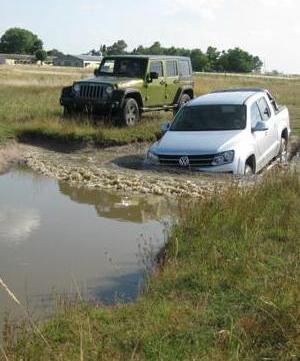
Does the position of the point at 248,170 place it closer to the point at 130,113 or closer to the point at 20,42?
the point at 130,113

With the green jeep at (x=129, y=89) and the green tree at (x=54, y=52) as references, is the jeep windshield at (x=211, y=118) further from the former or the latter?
the green tree at (x=54, y=52)

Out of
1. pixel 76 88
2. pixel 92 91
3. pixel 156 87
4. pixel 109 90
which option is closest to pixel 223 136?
pixel 109 90

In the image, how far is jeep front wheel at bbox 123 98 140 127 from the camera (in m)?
17.6

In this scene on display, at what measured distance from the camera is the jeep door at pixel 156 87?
61.6 ft

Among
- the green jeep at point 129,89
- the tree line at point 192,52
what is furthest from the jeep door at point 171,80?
the tree line at point 192,52

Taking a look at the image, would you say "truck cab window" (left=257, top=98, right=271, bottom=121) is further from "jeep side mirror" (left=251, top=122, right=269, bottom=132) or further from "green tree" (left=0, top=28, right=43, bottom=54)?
"green tree" (left=0, top=28, right=43, bottom=54)

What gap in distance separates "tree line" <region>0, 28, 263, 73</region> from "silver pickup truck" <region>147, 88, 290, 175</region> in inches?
4181

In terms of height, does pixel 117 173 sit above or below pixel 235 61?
below

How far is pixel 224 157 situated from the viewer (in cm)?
1089

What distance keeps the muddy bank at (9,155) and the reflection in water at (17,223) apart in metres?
3.74

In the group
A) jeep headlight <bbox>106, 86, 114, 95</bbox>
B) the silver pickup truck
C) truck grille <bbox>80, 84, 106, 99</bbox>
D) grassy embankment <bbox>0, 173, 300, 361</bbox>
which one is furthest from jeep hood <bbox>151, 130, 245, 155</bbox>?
truck grille <bbox>80, 84, 106, 99</bbox>

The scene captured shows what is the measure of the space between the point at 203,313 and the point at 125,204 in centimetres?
533

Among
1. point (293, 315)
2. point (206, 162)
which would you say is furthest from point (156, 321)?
point (206, 162)

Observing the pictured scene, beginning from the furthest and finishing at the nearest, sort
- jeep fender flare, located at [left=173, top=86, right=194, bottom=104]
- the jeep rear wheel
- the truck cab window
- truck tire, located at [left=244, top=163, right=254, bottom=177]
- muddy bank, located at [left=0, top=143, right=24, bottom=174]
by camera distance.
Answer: jeep fender flare, located at [left=173, top=86, right=194, bottom=104] → the jeep rear wheel → muddy bank, located at [left=0, top=143, right=24, bottom=174] → the truck cab window → truck tire, located at [left=244, top=163, right=254, bottom=177]
